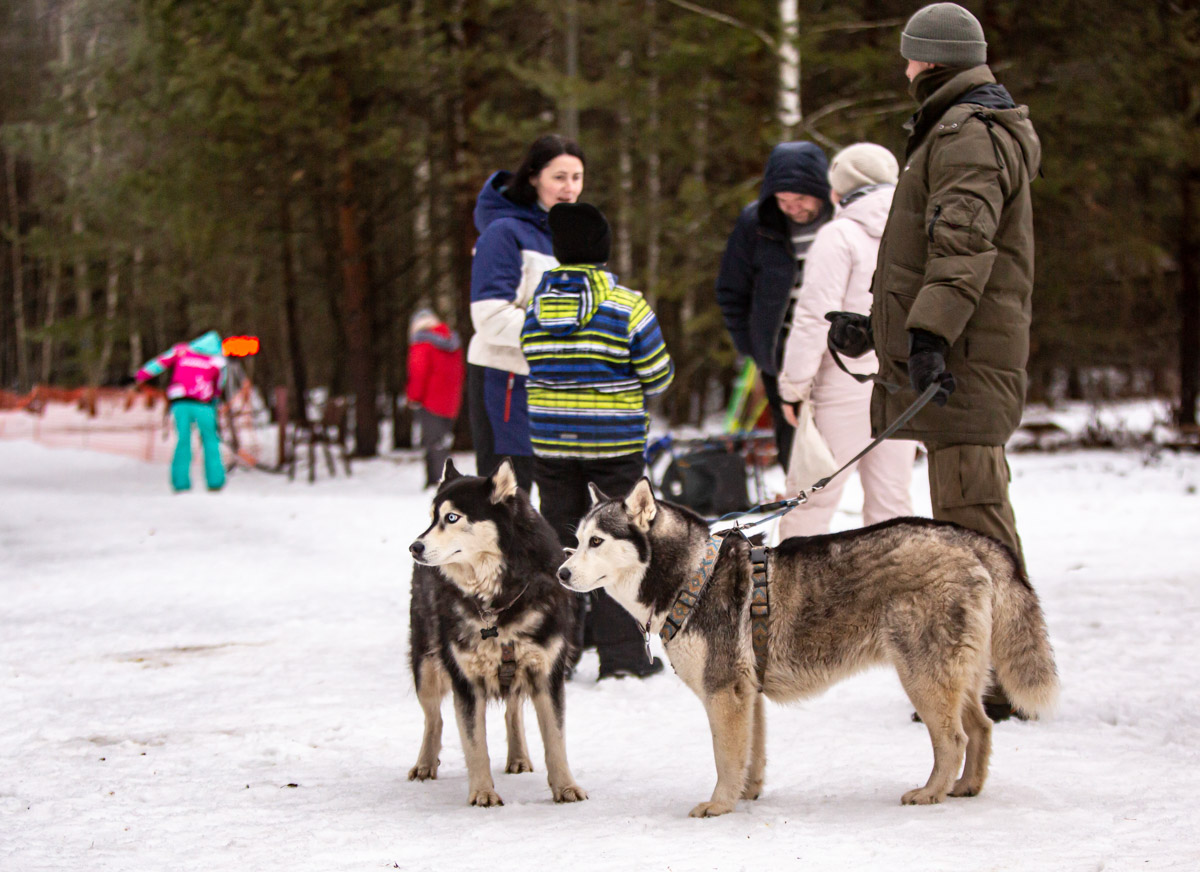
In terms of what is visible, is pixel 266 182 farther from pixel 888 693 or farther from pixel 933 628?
pixel 933 628

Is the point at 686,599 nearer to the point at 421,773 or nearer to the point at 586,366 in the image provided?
the point at 421,773

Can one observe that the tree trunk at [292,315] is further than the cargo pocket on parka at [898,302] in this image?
Yes

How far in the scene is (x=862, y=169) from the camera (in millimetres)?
5168

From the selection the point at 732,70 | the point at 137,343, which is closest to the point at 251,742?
the point at 732,70

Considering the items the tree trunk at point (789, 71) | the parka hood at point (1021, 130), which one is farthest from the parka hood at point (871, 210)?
the tree trunk at point (789, 71)

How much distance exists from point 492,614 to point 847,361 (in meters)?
2.21

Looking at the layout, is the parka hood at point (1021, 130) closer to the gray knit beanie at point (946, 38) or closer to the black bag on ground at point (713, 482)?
the gray knit beanie at point (946, 38)

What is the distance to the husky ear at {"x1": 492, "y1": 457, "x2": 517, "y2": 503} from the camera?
3.96 m

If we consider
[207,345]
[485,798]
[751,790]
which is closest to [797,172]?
[751,790]

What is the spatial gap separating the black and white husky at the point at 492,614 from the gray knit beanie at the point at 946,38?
2117 mm

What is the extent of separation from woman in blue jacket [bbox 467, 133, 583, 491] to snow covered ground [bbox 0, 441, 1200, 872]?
53.3 inches

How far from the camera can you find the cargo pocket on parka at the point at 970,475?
13.3 ft

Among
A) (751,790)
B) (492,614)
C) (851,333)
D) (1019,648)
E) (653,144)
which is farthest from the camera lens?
(653,144)

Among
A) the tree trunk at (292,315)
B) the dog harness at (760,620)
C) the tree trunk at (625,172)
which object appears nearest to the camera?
the dog harness at (760,620)
